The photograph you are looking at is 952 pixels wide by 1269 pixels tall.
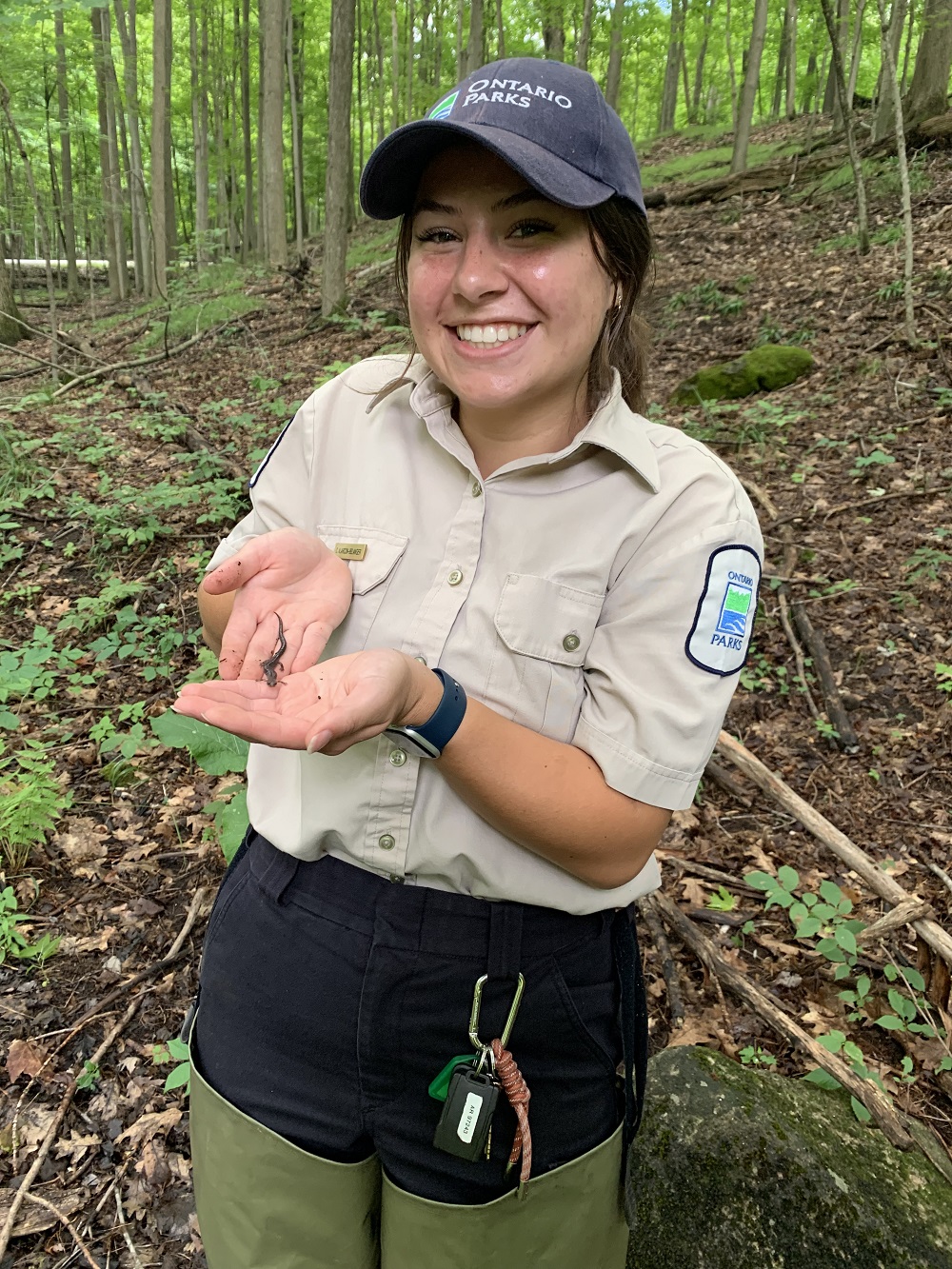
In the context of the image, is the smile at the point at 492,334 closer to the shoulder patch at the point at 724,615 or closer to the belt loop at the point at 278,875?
the shoulder patch at the point at 724,615

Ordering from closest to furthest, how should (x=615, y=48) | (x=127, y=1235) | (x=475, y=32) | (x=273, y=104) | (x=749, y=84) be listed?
(x=127, y=1235) < (x=475, y=32) < (x=749, y=84) < (x=273, y=104) < (x=615, y=48)

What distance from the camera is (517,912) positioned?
4.33ft

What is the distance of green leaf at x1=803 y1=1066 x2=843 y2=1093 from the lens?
2.25 metres

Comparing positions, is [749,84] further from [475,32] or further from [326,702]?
[326,702]

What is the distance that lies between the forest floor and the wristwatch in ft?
6.11

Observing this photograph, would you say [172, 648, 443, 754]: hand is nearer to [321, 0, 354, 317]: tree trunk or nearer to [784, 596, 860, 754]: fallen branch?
[784, 596, 860, 754]: fallen branch

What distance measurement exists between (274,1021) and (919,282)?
9.11m

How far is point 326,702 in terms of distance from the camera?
1161 mm

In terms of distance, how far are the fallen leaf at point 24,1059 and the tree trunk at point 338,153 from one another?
11396mm

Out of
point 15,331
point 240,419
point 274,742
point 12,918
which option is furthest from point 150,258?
point 274,742

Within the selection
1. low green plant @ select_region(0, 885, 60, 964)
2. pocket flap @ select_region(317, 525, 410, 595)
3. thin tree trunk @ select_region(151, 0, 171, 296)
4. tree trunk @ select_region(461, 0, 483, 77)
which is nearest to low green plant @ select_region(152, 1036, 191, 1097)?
low green plant @ select_region(0, 885, 60, 964)

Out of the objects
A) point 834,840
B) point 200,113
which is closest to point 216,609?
point 834,840

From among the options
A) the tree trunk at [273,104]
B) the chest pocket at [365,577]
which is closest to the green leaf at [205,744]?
the chest pocket at [365,577]

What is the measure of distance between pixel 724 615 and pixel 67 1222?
2421 mm
